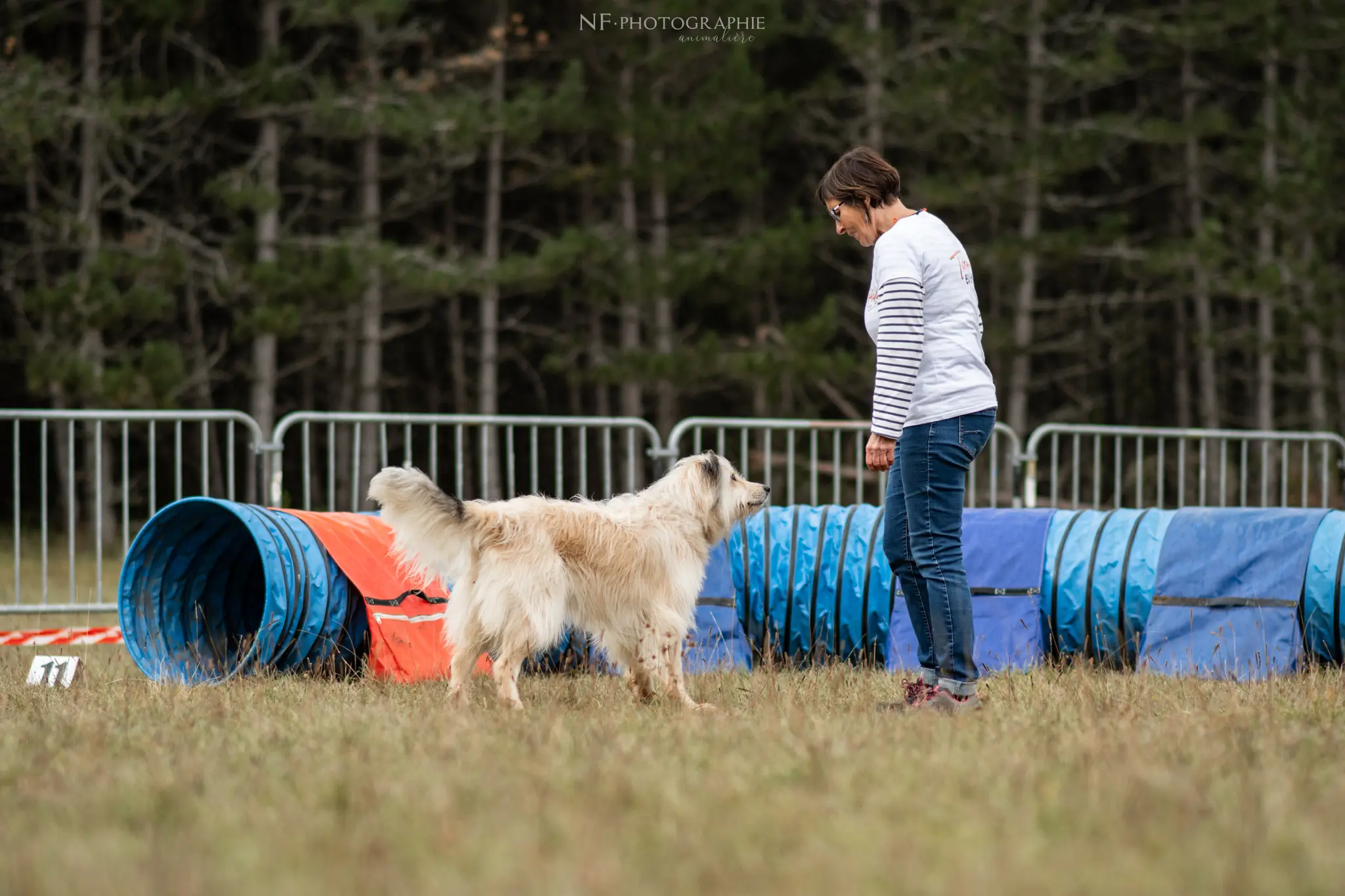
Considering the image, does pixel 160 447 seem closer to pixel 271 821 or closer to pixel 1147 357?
pixel 1147 357

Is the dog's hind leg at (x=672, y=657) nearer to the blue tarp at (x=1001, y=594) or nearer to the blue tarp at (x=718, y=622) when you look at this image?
the blue tarp at (x=718, y=622)

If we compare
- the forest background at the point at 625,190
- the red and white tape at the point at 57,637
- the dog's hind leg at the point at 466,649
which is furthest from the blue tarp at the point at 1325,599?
the forest background at the point at 625,190

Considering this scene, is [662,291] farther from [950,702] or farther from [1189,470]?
[950,702]

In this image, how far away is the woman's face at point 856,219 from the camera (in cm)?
473

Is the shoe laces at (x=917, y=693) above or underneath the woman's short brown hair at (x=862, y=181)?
underneath

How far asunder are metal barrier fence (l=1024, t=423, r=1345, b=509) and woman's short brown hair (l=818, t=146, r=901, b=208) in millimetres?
4688

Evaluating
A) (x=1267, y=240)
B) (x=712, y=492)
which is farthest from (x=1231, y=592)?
(x=1267, y=240)

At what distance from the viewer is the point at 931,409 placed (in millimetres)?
4496

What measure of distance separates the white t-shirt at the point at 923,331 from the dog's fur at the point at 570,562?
1.23m

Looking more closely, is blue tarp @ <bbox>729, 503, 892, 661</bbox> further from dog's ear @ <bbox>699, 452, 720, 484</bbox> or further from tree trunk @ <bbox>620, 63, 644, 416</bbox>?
tree trunk @ <bbox>620, 63, 644, 416</bbox>

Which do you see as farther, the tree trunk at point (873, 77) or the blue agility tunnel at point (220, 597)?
the tree trunk at point (873, 77)

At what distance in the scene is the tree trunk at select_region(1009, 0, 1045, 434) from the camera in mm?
17000

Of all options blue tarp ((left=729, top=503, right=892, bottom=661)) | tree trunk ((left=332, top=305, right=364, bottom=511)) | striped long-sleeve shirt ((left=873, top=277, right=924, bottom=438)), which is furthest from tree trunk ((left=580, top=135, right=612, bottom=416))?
striped long-sleeve shirt ((left=873, top=277, right=924, bottom=438))

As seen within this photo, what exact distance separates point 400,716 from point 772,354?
12.1 m
